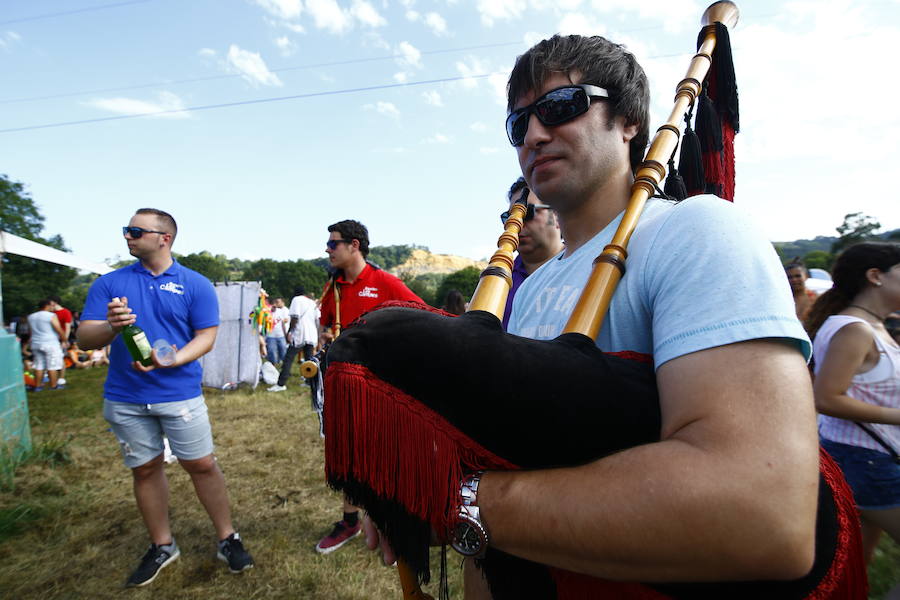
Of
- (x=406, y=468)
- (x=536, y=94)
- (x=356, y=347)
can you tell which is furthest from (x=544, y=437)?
(x=536, y=94)

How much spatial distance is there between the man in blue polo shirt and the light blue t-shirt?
3.02 metres

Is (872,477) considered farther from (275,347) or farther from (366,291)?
(275,347)

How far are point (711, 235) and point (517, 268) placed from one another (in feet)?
8.81

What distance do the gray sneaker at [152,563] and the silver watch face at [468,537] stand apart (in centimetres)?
354

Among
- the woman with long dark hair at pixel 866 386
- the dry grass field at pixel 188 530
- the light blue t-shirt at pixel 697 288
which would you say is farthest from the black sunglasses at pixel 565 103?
the woman with long dark hair at pixel 866 386

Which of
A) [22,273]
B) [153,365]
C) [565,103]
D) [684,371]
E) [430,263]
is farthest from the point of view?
[430,263]

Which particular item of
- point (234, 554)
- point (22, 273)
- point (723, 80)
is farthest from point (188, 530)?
point (22, 273)

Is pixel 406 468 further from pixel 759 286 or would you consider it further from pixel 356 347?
pixel 759 286

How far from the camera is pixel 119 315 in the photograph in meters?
2.89

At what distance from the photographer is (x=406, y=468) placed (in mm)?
757

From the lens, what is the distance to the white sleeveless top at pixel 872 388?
7.65 feet

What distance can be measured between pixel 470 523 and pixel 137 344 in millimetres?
3009

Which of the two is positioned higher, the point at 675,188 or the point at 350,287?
the point at 675,188

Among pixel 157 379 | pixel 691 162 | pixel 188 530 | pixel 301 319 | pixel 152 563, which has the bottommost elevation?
pixel 188 530
